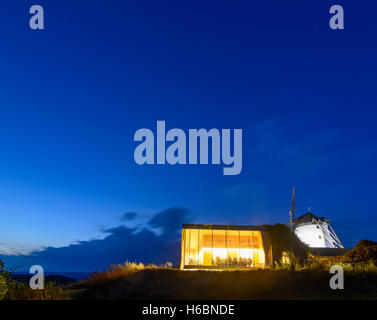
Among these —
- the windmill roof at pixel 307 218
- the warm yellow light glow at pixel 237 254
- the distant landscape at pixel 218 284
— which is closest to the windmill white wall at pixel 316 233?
the windmill roof at pixel 307 218

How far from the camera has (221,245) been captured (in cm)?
2156

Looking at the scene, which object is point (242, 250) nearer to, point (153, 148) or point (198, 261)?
point (198, 261)

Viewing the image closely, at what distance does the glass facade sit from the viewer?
2106cm

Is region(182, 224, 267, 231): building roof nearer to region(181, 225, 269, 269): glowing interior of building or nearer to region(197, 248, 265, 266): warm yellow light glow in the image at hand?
region(181, 225, 269, 269): glowing interior of building

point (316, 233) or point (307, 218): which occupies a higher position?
point (307, 218)

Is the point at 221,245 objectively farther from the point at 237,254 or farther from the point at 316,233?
the point at 316,233

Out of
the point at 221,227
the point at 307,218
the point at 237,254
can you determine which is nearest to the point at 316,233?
the point at 307,218

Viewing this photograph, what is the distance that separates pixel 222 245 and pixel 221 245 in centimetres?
7

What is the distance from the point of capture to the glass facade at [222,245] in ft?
69.1

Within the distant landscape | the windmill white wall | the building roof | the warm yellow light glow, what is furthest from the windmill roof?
the distant landscape

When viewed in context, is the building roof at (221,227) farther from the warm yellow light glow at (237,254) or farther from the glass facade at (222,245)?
the warm yellow light glow at (237,254)
